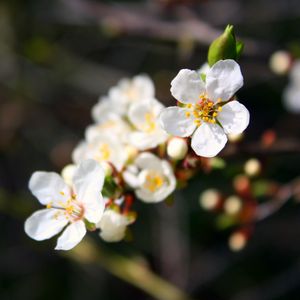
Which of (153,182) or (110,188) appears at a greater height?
(153,182)

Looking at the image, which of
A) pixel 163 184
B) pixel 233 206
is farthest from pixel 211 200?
pixel 163 184

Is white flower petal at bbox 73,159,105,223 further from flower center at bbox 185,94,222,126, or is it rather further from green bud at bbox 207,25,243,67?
green bud at bbox 207,25,243,67

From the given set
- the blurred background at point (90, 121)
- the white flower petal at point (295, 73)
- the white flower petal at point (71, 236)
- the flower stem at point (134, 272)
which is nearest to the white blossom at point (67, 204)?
the white flower petal at point (71, 236)

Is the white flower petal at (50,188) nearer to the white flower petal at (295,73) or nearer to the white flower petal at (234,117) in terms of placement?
the white flower petal at (234,117)

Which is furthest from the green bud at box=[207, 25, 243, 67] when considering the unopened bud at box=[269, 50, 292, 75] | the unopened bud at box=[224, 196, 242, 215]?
the unopened bud at box=[269, 50, 292, 75]

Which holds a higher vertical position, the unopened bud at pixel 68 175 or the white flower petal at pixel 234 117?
the white flower petal at pixel 234 117

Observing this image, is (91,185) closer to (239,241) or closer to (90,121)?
(239,241)

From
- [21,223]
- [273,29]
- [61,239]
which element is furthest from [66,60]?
[61,239]
